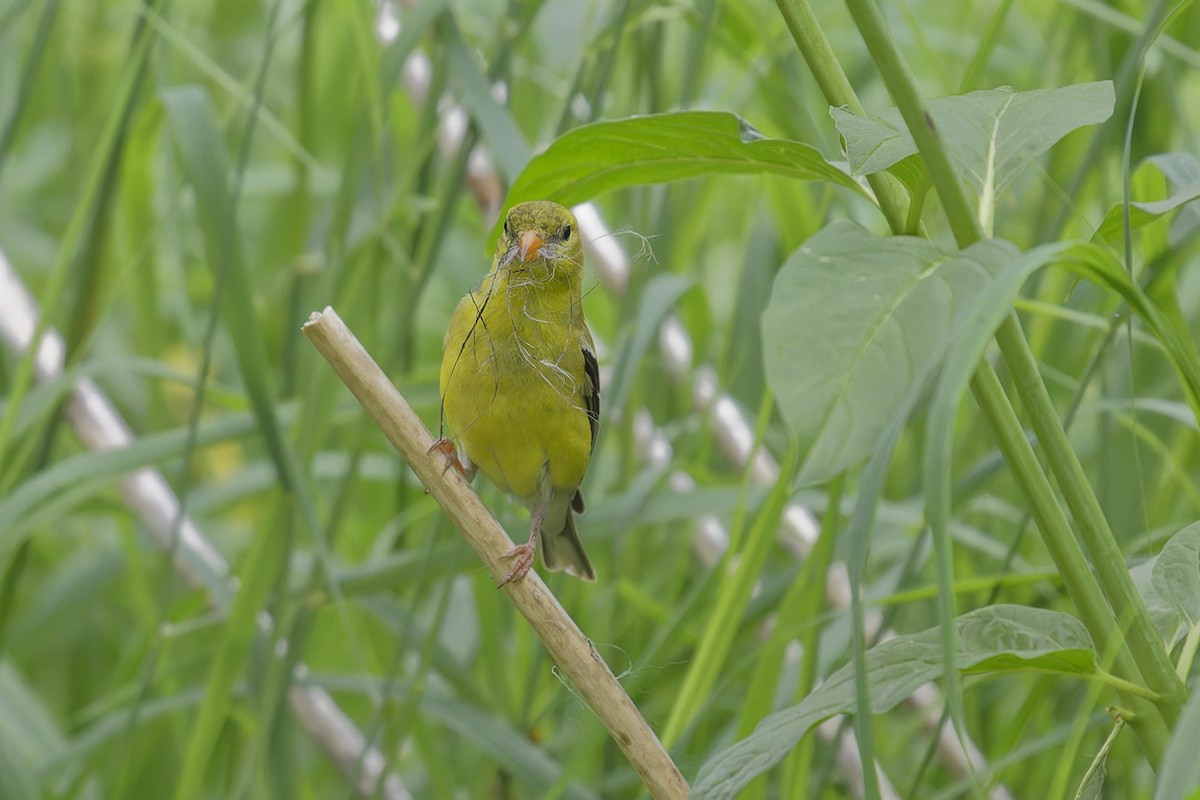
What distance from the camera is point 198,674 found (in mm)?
2887

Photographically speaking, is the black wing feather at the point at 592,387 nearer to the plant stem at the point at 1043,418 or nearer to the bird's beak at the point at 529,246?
the bird's beak at the point at 529,246

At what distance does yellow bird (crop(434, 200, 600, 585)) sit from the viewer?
182 centimetres

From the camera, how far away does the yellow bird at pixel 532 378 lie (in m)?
1.82

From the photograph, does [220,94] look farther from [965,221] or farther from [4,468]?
[965,221]

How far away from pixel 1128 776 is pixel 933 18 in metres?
3.10

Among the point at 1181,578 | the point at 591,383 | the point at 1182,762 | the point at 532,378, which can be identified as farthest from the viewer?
the point at 591,383

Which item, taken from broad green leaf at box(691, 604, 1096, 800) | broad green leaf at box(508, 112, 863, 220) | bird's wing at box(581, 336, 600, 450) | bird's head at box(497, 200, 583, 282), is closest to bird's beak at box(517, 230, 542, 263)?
bird's head at box(497, 200, 583, 282)

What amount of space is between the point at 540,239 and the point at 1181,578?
965mm

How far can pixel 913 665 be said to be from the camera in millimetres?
1039

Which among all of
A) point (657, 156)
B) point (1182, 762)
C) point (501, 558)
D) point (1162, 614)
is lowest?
point (1162, 614)

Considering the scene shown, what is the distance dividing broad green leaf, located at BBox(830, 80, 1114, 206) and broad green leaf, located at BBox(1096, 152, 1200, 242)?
79 millimetres

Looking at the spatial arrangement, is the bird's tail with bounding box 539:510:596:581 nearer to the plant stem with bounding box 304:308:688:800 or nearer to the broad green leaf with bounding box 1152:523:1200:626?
the plant stem with bounding box 304:308:688:800

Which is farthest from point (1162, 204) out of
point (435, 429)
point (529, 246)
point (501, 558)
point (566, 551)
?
point (435, 429)

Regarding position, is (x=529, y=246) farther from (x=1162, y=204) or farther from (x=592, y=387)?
(x=1162, y=204)
